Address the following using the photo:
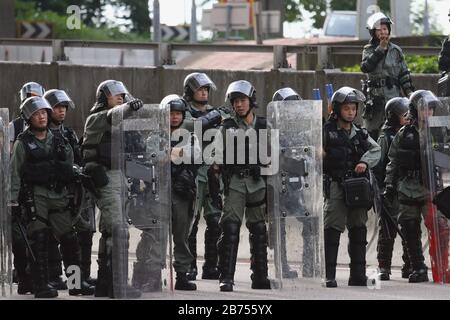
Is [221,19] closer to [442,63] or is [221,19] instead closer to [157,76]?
[157,76]

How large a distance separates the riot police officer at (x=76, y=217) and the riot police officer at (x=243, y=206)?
1343 millimetres

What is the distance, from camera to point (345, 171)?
17.9 metres

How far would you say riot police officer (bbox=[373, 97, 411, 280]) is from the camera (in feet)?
61.6

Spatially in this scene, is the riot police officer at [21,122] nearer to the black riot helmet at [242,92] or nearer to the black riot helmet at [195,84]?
the black riot helmet at [195,84]

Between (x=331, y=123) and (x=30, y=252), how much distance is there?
10.7ft

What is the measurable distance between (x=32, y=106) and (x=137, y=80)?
7874mm

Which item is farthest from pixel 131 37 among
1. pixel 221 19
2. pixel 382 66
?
pixel 382 66

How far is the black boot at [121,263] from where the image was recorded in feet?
55.0

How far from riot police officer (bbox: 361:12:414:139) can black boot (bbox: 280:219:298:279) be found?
337 centimetres

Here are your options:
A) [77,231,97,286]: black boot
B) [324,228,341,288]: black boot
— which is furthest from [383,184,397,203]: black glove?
[77,231,97,286]: black boot

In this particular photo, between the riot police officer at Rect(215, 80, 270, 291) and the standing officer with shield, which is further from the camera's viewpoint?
the standing officer with shield

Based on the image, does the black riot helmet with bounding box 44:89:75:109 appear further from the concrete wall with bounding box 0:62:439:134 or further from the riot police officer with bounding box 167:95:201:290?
the concrete wall with bounding box 0:62:439:134

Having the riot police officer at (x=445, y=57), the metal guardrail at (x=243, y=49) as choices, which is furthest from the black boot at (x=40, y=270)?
the metal guardrail at (x=243, y=49)

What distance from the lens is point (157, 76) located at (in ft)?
81.6
